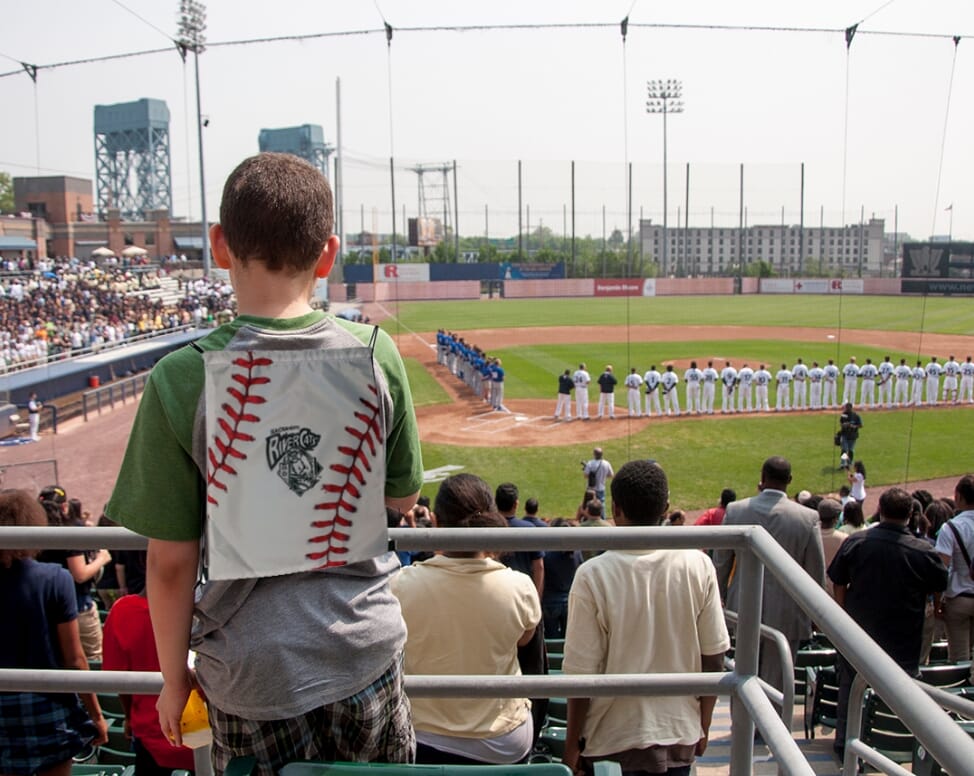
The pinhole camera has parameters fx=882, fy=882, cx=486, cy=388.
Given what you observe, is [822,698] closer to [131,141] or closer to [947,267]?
[947,267]

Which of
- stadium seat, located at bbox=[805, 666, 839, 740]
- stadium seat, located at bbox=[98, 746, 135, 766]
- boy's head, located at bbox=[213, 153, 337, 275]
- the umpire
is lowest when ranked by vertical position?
the umpire

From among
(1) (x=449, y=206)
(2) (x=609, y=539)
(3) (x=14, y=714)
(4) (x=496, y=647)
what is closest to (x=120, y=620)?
(3) (x=14, y=714)

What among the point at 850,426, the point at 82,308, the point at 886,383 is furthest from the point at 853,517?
the point at 82,308

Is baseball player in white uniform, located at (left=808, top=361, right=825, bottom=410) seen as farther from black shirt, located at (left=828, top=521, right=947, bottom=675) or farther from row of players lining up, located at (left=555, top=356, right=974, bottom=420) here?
black shirt, located at (left=828, top=521, right=947, bottom=675)

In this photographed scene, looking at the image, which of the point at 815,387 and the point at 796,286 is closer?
the point at 815,387

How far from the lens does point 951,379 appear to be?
912 inches

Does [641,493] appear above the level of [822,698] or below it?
above

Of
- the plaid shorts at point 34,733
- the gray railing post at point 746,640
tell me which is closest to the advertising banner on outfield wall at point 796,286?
the plaid shorts at point 34,733

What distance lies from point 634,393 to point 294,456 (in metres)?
21.3

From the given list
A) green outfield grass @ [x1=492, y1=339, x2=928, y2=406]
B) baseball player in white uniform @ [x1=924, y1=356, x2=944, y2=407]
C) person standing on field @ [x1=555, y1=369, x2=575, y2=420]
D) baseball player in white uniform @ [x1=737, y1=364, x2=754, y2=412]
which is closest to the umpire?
baseball player in white uniform @ [x1=737, y1=364, x2=754, y2=412]

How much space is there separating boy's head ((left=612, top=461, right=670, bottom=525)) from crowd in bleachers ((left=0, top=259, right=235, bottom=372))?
48.7 feet

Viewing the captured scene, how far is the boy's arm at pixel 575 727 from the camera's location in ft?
9.04

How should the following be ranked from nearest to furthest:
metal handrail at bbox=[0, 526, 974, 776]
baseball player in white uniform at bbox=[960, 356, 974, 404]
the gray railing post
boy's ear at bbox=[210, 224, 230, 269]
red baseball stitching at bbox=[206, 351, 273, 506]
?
red baseball stitching at bbox=[206, 351, 273, 506] < boy's ear at bbox=[210, 224, 230, 269] < metal handrail at bbox=[0, 526, 974, 776] < the gray railing post < baseball player in white uniform at bbox=[960, 356, 974, 404]

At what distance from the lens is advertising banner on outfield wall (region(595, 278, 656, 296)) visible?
39709 mm
